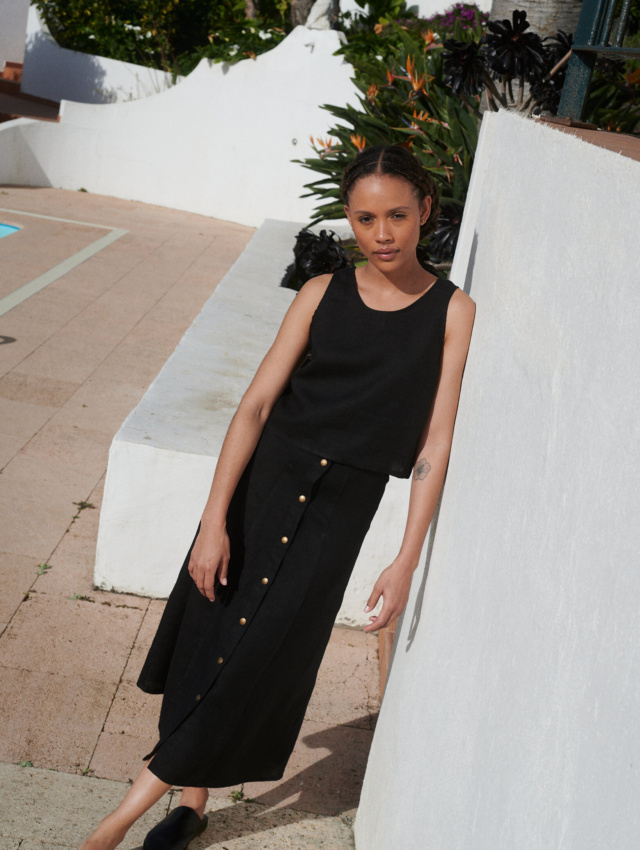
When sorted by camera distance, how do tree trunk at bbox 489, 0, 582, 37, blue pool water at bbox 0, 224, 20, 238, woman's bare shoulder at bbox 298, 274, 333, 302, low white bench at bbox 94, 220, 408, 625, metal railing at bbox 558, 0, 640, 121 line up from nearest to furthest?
woman's bare shoulder at bbox 298, 274, 333, 302
metal railing at bbox 558, 0, 640, 121
low white bench at bbox 94, 220, 408, 625
tree trunk at bbox 489, 0, 582, 37
blue pool water at bbox 0, 224, 20, 238

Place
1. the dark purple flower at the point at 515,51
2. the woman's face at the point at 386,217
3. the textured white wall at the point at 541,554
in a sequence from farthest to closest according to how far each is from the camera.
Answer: the dark purple flower at the point at 515,51, the woman's face at the point at 386,217, the textured white wall at the point at 541,554

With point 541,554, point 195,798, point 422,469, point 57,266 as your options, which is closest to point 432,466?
point 422,469

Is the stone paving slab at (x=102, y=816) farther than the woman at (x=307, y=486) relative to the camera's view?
Yes

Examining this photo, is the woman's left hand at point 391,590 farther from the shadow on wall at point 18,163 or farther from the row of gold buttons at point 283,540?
the shadow on wall at point 18,163

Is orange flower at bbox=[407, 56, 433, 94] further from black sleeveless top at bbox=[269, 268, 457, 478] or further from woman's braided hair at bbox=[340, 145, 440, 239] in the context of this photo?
black sleeveless top at bbox=[269, 268, 457, 478]

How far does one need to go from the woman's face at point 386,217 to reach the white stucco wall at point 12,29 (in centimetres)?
2135

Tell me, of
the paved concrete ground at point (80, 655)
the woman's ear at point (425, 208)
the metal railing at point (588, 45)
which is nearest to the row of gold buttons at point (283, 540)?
the woman's ear at point (425, 208)

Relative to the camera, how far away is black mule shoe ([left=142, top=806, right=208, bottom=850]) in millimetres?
2350

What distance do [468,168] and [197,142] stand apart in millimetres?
8663

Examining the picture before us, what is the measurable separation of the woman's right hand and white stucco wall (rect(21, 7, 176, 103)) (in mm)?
16216

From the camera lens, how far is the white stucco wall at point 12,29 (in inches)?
786

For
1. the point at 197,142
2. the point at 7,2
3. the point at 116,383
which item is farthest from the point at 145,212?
the point at 7,2

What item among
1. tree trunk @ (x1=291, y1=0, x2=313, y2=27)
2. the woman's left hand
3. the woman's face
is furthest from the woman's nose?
tree trunk @ (x1=291, y1=0, x2=313, y2=27)

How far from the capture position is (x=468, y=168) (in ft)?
18.6
